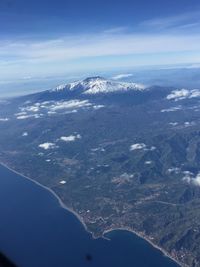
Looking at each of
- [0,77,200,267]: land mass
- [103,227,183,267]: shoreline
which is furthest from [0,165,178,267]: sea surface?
[0,77,200,267]: land mass

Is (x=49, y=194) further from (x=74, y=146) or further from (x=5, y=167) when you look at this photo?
(x=74, y=146)

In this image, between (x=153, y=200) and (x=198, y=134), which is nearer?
(x=153, y=200)

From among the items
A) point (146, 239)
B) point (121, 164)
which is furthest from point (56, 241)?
point (121, 164)

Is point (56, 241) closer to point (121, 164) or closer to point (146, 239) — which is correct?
point (146, 239)

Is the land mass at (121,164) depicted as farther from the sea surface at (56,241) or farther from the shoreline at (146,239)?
the sea surface at (56,241)

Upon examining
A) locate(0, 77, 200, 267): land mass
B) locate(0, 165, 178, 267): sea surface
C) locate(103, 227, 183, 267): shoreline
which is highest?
locate(0, 165, 178, 267): sea surface

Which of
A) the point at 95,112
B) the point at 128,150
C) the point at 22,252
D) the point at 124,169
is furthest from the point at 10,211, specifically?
the point at 95,112

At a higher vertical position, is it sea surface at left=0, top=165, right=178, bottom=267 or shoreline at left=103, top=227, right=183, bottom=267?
sea surface at left=0, top=165, right=178, bottom=267

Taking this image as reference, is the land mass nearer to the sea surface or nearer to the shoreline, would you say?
the shoreline
